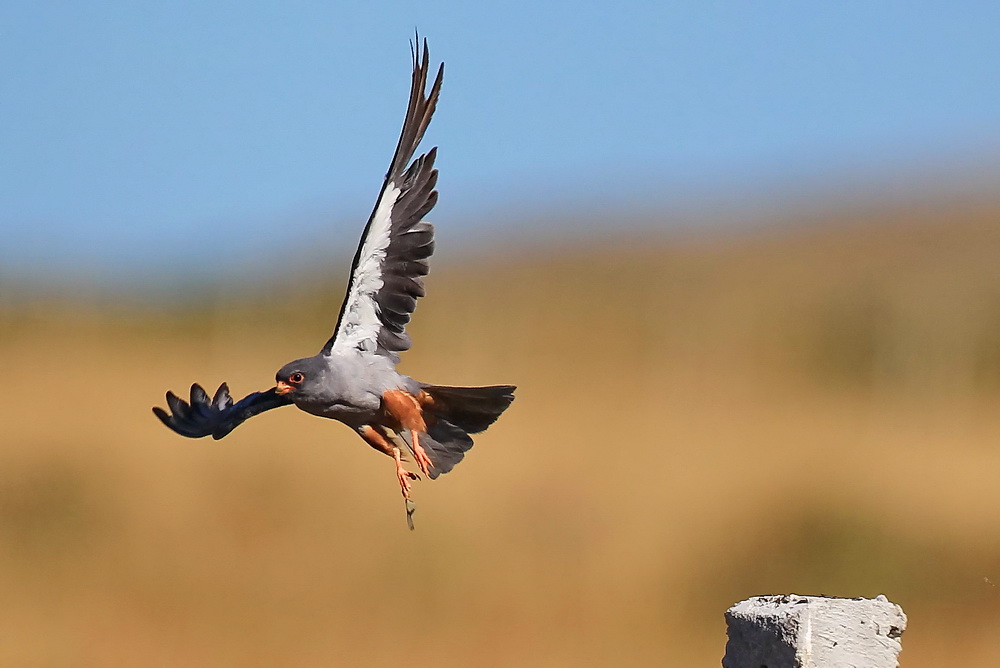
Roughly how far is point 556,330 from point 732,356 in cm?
560

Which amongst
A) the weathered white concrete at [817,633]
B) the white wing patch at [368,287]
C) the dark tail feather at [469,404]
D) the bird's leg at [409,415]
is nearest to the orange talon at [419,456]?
the bird's leg at [409,415]

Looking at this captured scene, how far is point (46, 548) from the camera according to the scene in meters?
17.1

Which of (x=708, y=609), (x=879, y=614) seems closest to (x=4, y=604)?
(x=708, y=609)

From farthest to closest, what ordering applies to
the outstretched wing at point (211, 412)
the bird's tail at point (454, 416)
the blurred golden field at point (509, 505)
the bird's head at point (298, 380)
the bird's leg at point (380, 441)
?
the blurred golden field at point (509, 505)
the outstretched wing at point (211, 412)
the bird's leg at point (380, 441)
the bird's tail at point (454, 416)
the bird's head at point (298, 380)

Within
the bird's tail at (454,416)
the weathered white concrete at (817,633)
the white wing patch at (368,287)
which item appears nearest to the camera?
the weathered white concrete at (817,633)

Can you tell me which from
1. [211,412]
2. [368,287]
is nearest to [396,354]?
[368,287]

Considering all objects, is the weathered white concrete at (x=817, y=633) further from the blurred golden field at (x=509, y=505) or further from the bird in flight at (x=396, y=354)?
the blurred golden field at (x=509, y=505)

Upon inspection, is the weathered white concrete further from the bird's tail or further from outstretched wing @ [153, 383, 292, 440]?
outstretched wing @ [153, 383, 292, 440]

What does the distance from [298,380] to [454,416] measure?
90 centimetres

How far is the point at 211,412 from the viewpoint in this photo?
8461 millimetres

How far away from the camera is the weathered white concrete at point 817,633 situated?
432 centimetres

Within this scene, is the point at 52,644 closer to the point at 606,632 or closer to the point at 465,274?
the point at 606,632

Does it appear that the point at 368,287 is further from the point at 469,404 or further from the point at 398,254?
the point at 469,404

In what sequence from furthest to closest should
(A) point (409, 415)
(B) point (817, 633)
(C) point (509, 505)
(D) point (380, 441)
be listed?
1. (C) point (509, 505)
2. (D) point (380, 441)
3. (A) point (409, 415)
4. (B) point (817, 633)
